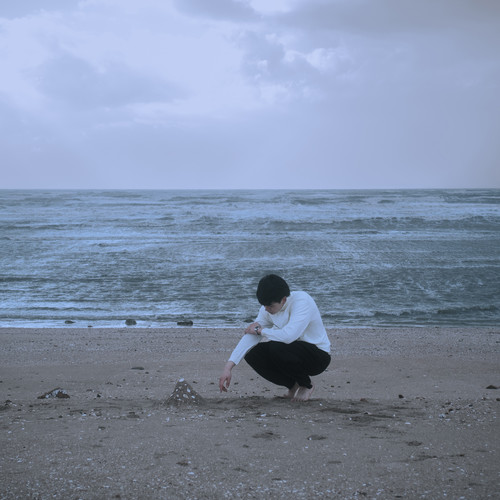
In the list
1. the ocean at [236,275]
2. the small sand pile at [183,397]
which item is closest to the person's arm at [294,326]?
the small sand pile at [183,397]

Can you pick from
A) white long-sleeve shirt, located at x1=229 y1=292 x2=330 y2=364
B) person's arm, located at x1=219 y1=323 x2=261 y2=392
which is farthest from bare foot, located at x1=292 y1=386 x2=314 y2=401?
person's arm, located at x1=219 y1=323 x2=261 y2=392

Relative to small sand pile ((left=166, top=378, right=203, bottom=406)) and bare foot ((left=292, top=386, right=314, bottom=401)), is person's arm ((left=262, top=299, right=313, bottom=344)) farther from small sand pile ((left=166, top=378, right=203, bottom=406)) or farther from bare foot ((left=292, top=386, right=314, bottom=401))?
small sand pile ((left=166, top=378, right=203, bottom=406))

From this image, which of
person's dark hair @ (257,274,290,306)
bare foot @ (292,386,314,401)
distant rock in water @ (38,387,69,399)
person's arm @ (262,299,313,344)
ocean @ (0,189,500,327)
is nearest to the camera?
person's dark hair @ (257,274,290,306)

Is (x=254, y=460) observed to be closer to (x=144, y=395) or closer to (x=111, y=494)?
(x=111, y=494)

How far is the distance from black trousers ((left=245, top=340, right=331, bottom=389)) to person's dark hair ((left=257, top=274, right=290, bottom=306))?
415mm

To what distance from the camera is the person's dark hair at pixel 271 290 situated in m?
4.37


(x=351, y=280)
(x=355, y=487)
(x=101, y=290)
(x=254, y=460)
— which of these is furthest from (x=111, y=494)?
(x=351, y=280)

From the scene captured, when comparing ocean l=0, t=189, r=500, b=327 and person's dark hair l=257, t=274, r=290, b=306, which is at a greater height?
person's dark hair l=257, t=274, r=290, b=306

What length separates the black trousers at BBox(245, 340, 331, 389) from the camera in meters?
4.64

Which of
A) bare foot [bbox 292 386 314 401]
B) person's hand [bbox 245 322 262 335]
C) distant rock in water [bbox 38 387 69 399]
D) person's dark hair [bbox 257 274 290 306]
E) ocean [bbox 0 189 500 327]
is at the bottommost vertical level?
ocean [bbox 0 189 500 327]

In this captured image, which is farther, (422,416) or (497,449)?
(422,416)

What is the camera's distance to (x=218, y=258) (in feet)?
60.4

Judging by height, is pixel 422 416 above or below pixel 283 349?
below

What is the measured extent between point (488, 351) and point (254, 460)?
528 centimetres
